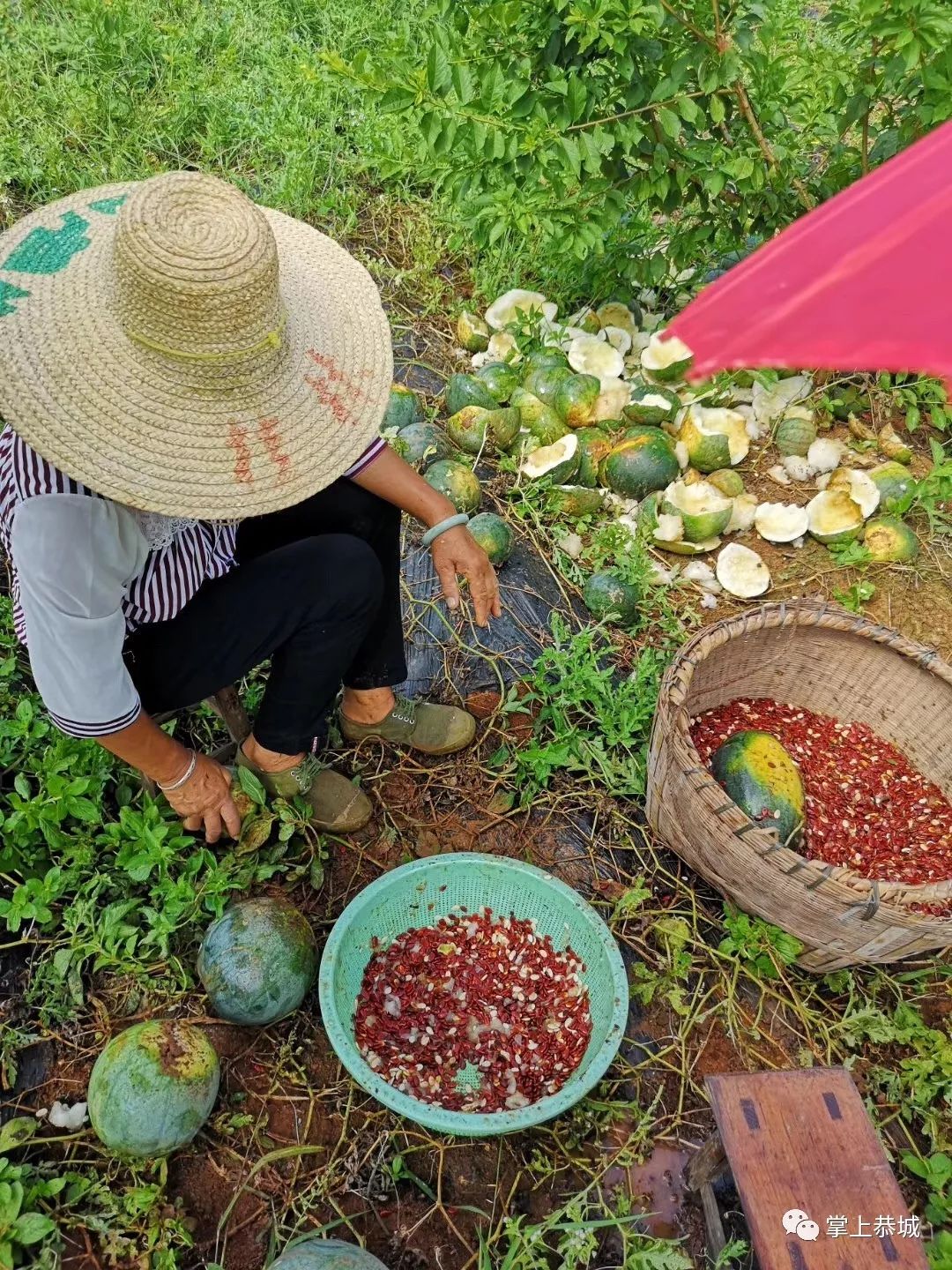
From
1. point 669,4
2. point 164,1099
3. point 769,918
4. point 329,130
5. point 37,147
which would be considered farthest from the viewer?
point 329,130

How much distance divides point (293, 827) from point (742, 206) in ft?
9.21

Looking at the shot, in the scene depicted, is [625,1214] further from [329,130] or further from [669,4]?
[329,130]

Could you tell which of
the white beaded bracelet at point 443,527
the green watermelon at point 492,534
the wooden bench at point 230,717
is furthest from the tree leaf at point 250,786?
the green watermelon at point 492,534

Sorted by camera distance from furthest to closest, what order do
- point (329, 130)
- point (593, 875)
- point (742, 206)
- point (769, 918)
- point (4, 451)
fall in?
point (329, 130), point (742, 206), point (593, 875), point (769, 918), point (4, 451)

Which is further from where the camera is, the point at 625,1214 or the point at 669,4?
the point at 669,4

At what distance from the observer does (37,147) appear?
4.30 metres

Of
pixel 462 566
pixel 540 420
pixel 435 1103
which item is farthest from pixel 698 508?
pixel 435 1103

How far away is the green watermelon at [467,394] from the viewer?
3.50 m

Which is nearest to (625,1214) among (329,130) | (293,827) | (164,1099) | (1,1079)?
(164,1099)

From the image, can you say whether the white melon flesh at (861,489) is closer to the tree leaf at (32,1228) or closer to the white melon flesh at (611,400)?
the white melon flesh at (611,400)

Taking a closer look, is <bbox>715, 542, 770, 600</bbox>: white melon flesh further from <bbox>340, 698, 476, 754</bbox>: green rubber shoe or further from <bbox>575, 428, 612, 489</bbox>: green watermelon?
<bbox>340, 698, 476, 754</bbox>: green rubber shoe

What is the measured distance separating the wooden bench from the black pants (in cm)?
15

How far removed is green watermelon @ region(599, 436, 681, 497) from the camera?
3266 millimetres

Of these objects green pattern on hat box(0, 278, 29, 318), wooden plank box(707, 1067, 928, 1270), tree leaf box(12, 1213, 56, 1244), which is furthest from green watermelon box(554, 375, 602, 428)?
tree leaf box(12, 1213, 56, 1244)
